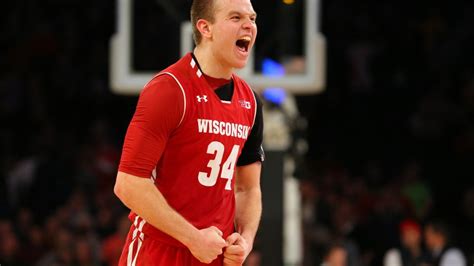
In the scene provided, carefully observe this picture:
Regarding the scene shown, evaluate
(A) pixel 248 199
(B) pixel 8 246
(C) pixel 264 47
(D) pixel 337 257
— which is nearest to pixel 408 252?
(D) pixel 337 257

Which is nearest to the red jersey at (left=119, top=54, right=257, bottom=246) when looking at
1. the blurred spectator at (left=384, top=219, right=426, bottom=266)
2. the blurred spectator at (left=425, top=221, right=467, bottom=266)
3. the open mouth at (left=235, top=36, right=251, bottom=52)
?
the open mouth at (left=235, top=36, right=251, bottom=52)

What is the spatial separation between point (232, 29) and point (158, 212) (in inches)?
34.9

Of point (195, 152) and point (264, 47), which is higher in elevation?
point (264, 47)

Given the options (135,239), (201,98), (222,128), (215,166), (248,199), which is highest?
(201,98)

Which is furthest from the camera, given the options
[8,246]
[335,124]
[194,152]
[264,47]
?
[335,124]

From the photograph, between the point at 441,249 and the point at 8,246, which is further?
the point at 8,246

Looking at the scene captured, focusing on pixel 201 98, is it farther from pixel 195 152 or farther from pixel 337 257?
pixel 337 257

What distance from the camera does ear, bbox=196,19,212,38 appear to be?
445 cm

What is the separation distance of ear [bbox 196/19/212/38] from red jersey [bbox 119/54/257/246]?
150mm

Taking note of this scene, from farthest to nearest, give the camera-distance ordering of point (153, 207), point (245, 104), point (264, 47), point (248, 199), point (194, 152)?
point (264, 47) < point (248, 199) < point (245, 104) < point (194, 152) < point (153, 207)

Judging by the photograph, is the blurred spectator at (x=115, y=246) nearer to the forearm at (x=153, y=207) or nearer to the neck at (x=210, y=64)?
the neck at (x=210, y=64)

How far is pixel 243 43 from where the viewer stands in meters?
4.48

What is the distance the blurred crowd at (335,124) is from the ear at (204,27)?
9522 mm

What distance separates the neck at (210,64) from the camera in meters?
4.51
